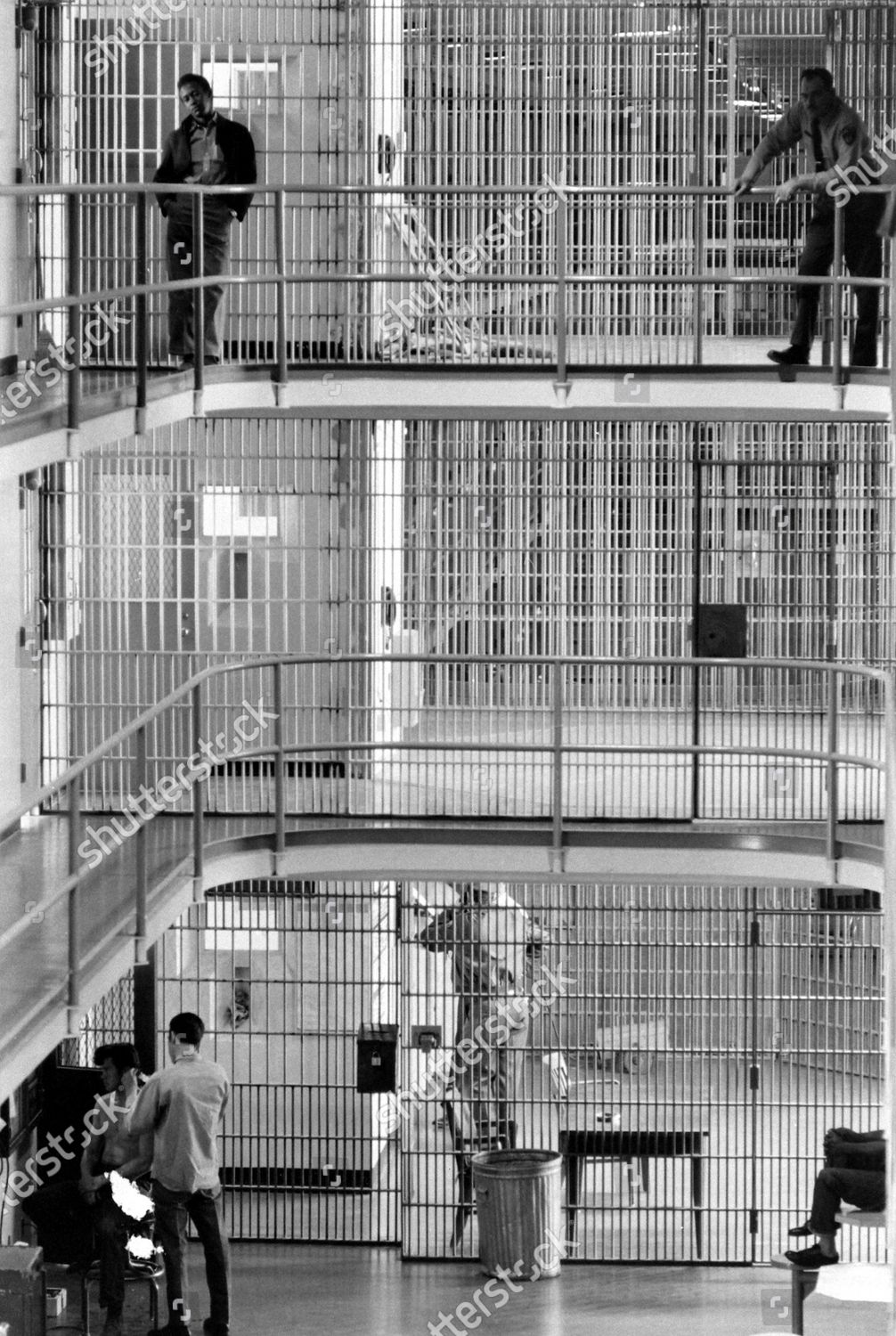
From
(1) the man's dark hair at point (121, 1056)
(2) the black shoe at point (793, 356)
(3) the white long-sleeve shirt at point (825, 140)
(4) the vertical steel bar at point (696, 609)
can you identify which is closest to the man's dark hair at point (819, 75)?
(3) the white long-sleeve shirt at point (825, 140)

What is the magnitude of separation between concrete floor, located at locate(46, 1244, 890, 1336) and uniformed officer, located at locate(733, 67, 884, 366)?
4.57m

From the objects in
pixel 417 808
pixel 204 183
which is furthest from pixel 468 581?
pixel 204 183

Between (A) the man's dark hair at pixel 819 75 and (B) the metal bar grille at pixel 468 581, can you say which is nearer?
(A) the man's dark hair at pixel 819 75

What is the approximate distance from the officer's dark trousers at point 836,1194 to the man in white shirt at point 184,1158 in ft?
8.83

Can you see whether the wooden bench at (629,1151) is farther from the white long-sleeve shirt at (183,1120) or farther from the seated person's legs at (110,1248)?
the seated person's legs at (110,1248)

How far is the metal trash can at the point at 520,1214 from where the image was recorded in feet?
35.5

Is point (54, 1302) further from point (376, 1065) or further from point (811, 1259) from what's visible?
point (811, 1259)

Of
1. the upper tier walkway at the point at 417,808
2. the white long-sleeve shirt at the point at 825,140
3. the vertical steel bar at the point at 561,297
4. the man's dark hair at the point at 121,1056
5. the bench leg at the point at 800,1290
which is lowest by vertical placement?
the bench leg at the point at 800,1290

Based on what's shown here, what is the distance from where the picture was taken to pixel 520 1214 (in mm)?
10836

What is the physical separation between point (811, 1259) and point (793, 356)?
4048 millimetres

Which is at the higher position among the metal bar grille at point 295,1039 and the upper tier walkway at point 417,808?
the upper tier walkway at point 417,808

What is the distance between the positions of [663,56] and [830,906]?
459 cm

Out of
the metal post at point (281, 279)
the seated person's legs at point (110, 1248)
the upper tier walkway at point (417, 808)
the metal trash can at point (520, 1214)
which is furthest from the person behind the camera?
the metal trash can at point (520, 1214)

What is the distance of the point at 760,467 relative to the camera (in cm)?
1123
